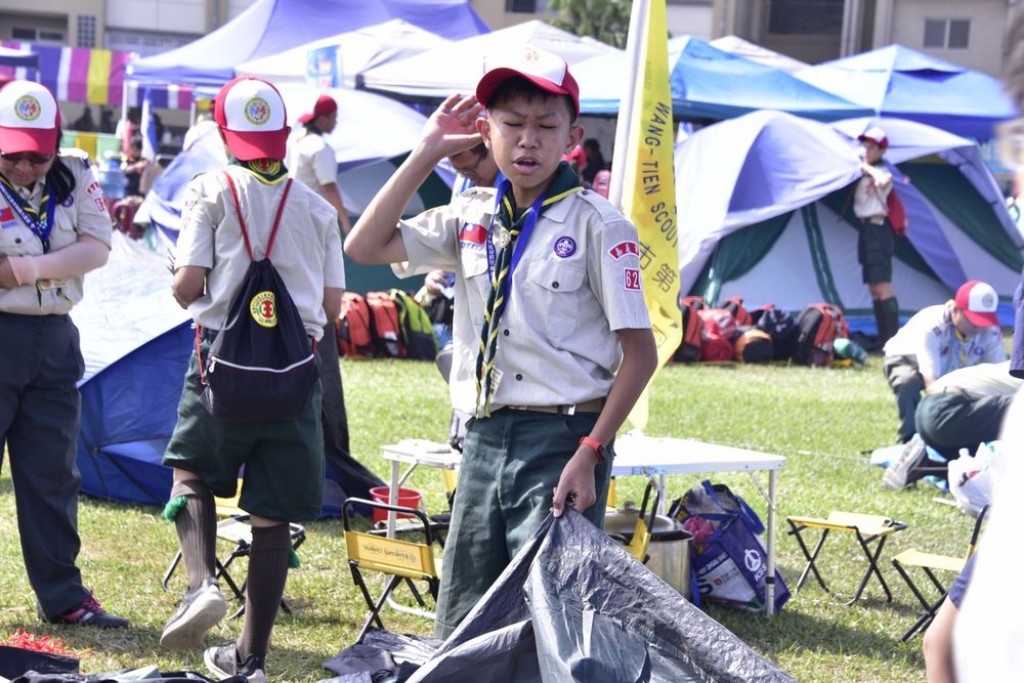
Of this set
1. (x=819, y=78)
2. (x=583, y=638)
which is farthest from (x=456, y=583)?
(x=819, y=78)

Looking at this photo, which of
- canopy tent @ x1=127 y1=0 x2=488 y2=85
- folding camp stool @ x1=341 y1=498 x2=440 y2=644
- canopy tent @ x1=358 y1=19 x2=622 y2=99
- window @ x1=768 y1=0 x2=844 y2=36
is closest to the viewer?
folding camp stool @ x1=341 y1=498 x2=440 y2=644

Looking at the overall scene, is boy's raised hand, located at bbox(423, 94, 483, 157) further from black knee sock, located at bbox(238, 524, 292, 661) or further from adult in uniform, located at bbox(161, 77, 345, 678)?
black knee sock, located at bbox(238, 524, 292, 661)

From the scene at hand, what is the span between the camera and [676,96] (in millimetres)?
15734

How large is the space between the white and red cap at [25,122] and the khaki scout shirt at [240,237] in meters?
0.53

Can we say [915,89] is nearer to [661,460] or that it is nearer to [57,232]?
[661,460]

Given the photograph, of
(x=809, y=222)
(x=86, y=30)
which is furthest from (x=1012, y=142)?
(x=86, y=30)

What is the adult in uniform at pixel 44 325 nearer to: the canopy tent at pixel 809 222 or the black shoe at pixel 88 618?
the black shoe at pixel 88 618

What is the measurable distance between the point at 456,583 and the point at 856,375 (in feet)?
30.1

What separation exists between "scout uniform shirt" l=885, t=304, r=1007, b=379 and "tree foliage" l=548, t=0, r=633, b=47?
30.2m

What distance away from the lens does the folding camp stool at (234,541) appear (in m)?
5.20

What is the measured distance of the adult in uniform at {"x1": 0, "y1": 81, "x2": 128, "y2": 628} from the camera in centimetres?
450

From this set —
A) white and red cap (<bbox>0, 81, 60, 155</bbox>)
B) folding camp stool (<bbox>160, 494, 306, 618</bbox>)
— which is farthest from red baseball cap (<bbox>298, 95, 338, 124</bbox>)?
white and red cap (<bbox>0, 81, 60, 155</bbox>)

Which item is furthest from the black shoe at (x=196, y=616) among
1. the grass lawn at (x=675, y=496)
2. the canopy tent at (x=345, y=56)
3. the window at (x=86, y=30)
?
the window at (x=86, y=30)

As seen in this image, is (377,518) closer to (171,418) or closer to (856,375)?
(171,418)
